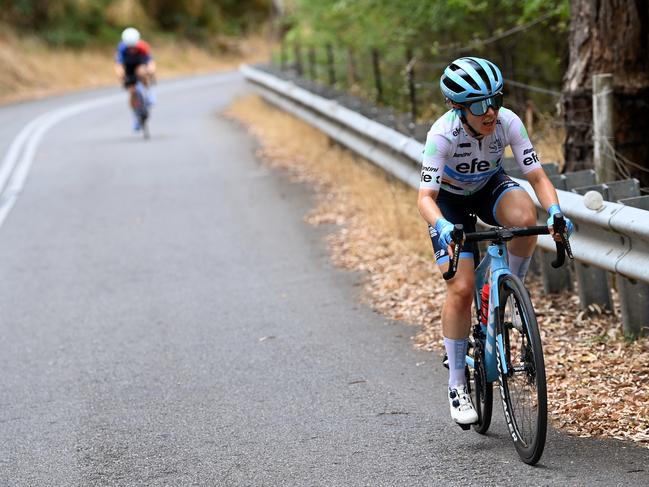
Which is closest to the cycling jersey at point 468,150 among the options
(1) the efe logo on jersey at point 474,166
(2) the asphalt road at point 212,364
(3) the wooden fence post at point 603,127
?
(1) the efe logo on jersey at point 474,166

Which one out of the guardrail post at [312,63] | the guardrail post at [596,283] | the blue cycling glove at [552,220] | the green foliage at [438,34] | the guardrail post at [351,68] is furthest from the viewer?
the guardrail post at [312,63]

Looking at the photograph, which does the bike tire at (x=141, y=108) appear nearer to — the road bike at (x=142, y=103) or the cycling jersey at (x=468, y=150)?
the road bike at (x=142, y=103)

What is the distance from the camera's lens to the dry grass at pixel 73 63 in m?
33.4

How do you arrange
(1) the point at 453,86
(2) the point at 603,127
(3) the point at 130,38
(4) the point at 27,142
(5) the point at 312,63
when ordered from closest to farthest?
(1) the point at 453,86 → (2) the point at 603,127 → (5) the point at 312,63 → (3) the point at 130,38 → (4) the point at 27,142

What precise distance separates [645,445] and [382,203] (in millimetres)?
6194

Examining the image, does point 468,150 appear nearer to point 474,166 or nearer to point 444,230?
point 474,166

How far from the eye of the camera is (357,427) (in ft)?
19.0

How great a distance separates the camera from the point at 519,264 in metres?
5.47

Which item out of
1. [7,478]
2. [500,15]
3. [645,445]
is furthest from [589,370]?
[500,15]

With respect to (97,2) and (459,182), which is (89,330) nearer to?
(459,182)

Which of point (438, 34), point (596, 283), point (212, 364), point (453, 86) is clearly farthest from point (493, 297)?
point (438, 34)

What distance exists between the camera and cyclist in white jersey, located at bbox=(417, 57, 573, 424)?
5.13 metres

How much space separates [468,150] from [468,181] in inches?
7.2

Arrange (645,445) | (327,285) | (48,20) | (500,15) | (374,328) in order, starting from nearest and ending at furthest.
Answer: (645,445), (374,328), (327,285), (500,15), (48,20)
